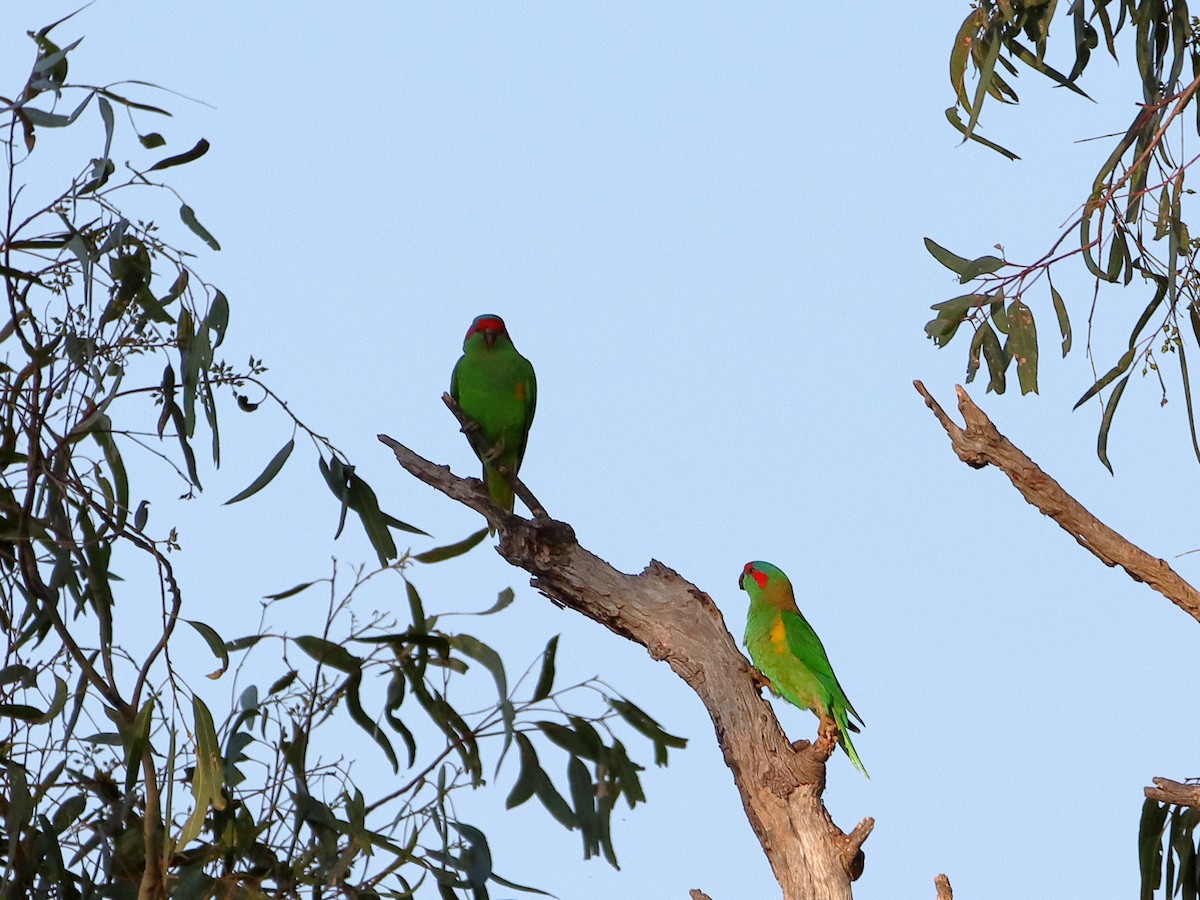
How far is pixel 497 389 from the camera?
17.7 ft

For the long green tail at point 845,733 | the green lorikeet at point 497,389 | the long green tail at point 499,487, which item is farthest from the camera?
the green lorikeet at point 497,389

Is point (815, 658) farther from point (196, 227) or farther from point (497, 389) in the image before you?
point (196, 227)

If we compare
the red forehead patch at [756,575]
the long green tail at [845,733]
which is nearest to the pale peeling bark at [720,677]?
the long green tail at [845,733]

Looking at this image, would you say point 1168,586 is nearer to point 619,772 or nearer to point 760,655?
point 619,772

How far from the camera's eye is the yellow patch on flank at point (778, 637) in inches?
171

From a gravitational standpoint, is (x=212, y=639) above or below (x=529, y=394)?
below

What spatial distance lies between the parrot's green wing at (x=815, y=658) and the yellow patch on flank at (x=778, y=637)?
0.01m

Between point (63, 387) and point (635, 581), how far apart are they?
1474mm

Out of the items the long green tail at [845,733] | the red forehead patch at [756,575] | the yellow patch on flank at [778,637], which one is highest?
the red forehead patch at [756,575]

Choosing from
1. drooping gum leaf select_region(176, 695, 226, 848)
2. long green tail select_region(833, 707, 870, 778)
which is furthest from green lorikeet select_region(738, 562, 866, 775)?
drooping gum leaf select_region(176, 695, 226, 848)

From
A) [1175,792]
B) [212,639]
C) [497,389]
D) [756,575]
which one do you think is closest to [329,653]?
[212,639]

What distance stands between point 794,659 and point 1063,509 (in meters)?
1.31

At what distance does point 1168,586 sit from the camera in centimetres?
312

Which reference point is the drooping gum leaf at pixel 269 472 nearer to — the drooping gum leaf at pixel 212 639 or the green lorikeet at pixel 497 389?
the drooping gum leaf at pixel 212 639
